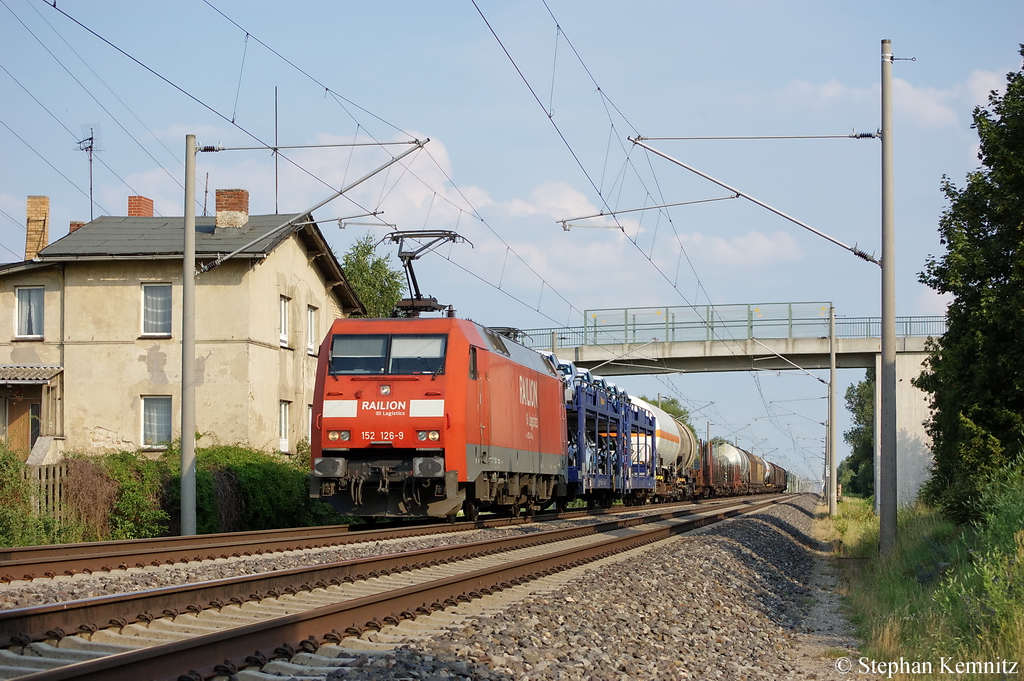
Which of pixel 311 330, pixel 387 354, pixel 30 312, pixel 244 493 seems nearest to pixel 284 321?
pixel 311 330

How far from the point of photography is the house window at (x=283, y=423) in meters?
29.6

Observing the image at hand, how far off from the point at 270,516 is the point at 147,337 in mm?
8140

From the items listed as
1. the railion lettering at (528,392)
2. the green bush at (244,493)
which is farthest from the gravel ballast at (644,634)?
the green bush at (244,493)

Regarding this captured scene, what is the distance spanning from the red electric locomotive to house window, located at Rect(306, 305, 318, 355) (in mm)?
13530

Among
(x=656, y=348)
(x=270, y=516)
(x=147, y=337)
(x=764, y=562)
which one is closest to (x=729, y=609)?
(x=764, y=562)

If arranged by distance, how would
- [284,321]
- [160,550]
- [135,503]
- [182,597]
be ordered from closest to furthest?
[182,597] < [160,550] < [135,503] < [284,321]

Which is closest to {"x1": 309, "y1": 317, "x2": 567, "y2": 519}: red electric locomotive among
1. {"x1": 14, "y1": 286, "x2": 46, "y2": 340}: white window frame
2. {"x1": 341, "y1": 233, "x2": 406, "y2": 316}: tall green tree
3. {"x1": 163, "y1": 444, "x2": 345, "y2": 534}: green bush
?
{"x1": 163, "y1": 444, "x2": 345, "y2": 534}: green bush

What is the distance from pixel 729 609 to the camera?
424 inches

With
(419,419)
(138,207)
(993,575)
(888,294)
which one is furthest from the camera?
(138,207)

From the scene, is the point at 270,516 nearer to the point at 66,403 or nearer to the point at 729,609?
the point at 66,403

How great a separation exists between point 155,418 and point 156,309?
2.83 m

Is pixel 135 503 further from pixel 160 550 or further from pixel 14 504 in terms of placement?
pixel 160 550

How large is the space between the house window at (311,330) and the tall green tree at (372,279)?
66.5 feet

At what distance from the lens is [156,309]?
27719mm
